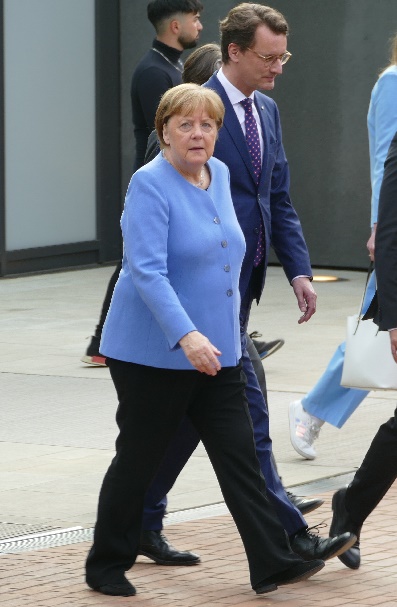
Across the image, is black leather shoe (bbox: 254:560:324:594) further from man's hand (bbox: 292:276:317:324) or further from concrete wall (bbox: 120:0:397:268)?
concrete wall (bbox: 120:0:397:268)

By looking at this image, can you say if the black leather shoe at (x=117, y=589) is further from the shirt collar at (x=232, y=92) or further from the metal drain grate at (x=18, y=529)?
the shirt collar at (x=232, y=92)

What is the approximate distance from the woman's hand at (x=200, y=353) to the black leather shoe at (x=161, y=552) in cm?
96

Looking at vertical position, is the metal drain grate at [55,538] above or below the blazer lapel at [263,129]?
below

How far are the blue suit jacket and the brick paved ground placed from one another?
3.03 feet

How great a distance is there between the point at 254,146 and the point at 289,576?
59.1 inches

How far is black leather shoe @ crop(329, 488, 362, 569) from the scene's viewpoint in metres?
5.23

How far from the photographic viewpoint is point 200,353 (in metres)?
4.52

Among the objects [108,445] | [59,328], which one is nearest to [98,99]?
[59,328]

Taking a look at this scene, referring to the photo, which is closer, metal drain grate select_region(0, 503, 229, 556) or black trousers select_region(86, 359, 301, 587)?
black trousers select_region(86, 359, 301, 587)

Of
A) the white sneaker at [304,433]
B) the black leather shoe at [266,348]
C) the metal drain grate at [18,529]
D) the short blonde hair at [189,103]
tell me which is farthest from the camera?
the black leather shoe at [266,348]

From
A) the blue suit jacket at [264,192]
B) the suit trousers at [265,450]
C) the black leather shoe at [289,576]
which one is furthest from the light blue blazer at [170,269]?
the black leather shoe at [289,576]

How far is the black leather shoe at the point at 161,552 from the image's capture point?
17.3 feet

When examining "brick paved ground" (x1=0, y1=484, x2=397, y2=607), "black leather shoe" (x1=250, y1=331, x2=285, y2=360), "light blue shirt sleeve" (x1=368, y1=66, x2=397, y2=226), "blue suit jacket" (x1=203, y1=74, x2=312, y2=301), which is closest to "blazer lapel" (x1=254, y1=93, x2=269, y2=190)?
"blue suit jacket" (x1=203, y1=74, x2=312, y2=301)

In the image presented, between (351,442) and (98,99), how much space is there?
26.7 feet
